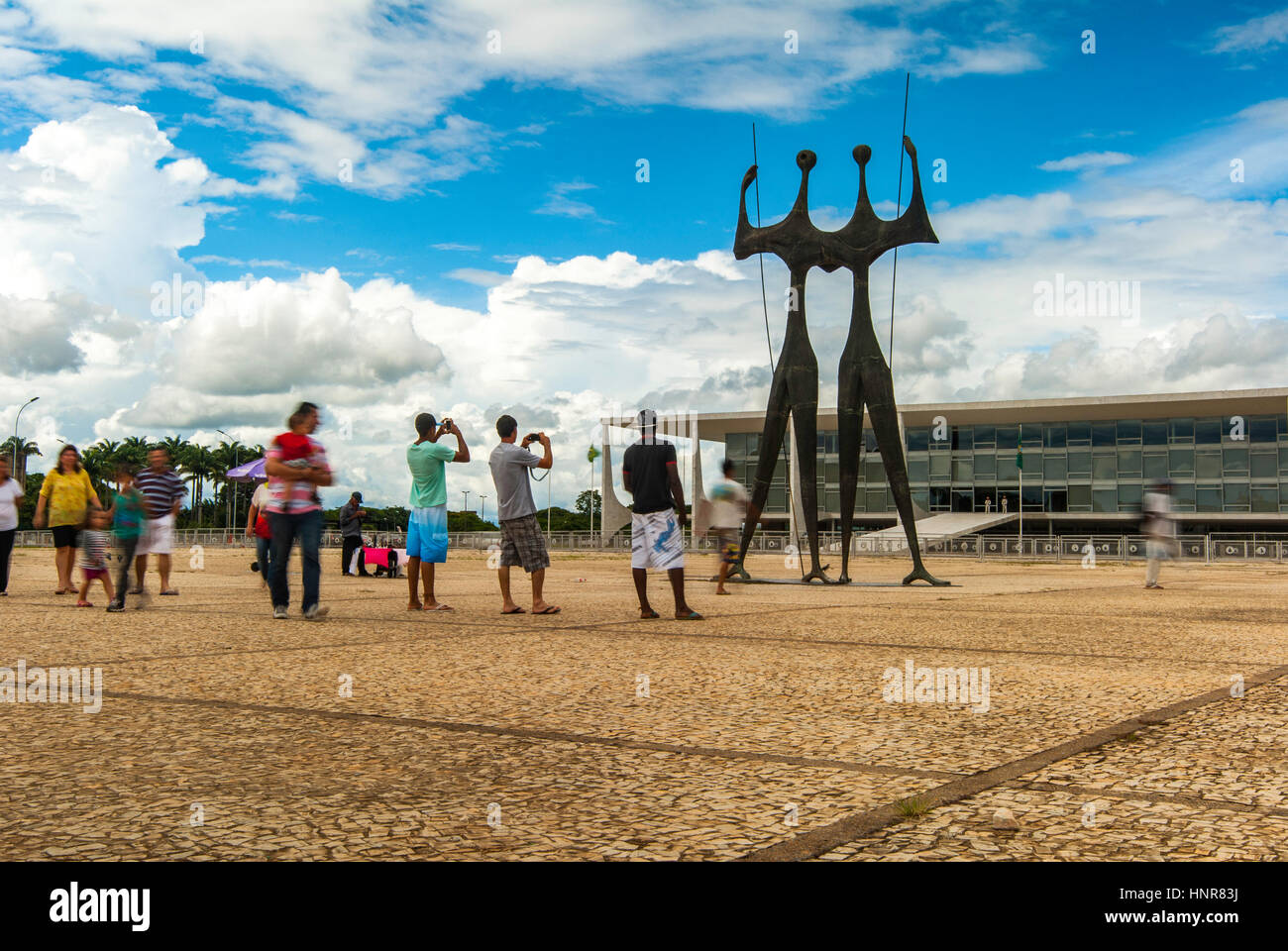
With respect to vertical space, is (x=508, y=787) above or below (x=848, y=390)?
below

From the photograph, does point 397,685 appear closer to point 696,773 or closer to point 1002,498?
point 696,773

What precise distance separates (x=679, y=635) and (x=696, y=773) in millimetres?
3953

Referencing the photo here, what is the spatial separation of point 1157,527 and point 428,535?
37.2 feet

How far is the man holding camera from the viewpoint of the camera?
8.71 metres

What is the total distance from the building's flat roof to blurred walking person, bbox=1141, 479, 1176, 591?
33.3 m

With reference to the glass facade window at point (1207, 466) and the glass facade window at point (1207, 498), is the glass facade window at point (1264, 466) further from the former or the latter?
the glass facade window at point (1207, 498)

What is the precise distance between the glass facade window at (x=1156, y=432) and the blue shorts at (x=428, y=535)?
55.0 meters

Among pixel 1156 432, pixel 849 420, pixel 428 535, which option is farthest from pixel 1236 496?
pixel 428 535

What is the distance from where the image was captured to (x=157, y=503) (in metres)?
9.57

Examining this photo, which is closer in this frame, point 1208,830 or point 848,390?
point 1208,830

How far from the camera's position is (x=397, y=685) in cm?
477
